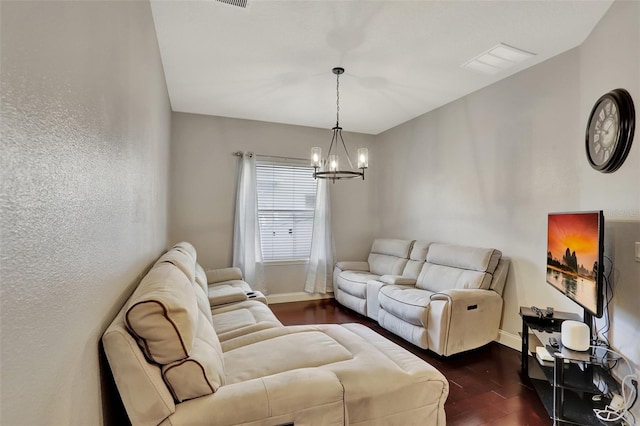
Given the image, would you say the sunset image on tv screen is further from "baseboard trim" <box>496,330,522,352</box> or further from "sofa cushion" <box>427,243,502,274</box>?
"baseboard trim" <box>496,330,522,352</box>

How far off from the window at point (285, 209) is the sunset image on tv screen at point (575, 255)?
10.6ft

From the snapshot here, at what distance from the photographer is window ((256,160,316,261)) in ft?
15.8

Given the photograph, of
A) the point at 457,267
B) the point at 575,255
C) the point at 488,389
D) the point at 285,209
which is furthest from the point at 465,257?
the point at 285,209

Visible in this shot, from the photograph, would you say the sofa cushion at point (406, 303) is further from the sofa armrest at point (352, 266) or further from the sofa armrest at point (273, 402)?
the sofa armrest at point (273, 402)

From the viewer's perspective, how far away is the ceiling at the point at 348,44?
2.21 m

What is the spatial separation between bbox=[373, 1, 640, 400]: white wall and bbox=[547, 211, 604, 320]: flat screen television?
0.24 metres

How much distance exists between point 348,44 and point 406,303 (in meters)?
2.46

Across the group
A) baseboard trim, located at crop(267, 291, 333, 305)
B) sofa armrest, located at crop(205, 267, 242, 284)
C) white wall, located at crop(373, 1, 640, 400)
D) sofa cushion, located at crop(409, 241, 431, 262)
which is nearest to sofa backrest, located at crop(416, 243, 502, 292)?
sofa cushion, located at crop(409, 241, 431, 262)

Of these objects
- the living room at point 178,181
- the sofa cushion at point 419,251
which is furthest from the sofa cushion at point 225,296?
the sofa cushion at point 419,251

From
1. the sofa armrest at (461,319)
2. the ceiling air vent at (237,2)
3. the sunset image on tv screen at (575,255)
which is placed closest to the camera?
the sunset image on tv screen at (575,255)

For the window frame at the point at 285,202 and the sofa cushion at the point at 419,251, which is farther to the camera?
the window frame at the point at 285,202

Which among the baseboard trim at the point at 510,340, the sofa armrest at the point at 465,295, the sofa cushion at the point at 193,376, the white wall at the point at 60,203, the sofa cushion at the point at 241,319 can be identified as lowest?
the baseboard trim at the point at 510,340

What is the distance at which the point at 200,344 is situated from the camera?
136 cm

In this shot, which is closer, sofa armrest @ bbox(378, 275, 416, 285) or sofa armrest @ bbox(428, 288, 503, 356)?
sofa armrest @ bbox(428, 288, 503, 356)
